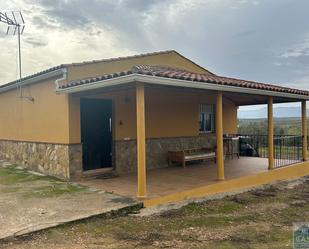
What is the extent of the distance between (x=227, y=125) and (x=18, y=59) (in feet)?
31.3

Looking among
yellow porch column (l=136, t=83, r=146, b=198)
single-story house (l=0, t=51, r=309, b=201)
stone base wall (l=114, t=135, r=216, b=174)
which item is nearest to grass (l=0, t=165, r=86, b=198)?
single-story house (l=0, t=51, r=309, b=201)

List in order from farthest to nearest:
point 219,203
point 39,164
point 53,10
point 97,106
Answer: point 53,10 < point 39,164 < point 97,106 < point 219,203

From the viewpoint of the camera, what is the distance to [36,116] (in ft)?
39.0

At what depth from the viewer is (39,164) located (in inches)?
457

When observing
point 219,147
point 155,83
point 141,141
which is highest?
point 155,83

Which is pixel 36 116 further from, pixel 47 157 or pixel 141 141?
pixel 141 141

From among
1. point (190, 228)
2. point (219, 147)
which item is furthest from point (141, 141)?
point (219, 147)

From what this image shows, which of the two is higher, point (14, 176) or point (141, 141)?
point (141, 141)

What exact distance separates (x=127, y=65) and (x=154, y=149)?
123 inches

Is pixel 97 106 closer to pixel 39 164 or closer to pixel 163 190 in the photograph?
pixel 39 164

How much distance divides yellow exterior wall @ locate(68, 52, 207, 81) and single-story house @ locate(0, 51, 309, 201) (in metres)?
0.03

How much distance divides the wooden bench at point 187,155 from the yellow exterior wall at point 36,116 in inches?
166

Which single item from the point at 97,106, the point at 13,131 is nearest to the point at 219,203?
the point at 97,106

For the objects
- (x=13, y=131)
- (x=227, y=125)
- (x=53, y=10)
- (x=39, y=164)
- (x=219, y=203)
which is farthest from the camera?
(x=227, y=125)
